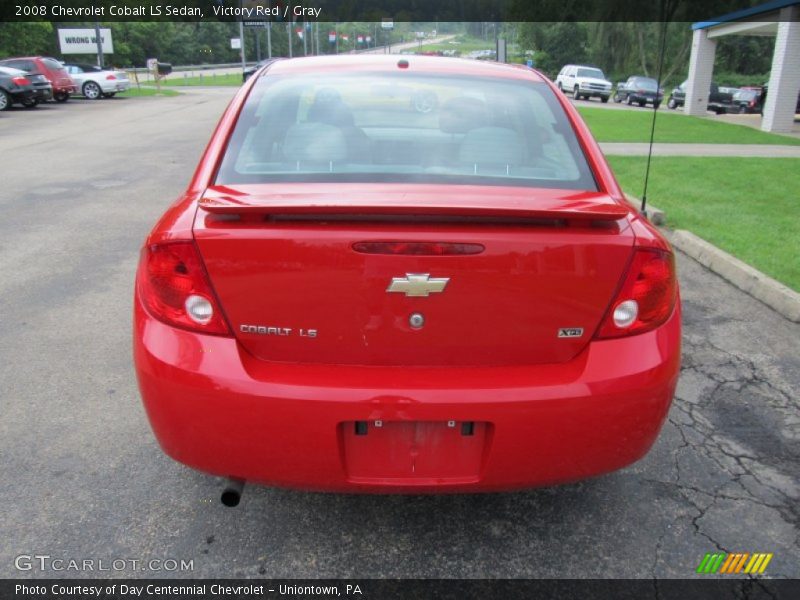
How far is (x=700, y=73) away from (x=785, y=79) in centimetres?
683

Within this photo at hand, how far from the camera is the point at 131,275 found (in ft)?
18.9

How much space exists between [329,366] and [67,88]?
29.3 metres

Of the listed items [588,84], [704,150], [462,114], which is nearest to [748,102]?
[588,84]

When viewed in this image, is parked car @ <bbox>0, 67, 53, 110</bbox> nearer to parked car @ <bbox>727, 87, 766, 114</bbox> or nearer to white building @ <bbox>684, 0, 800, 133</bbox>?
white building @ <bbox>684, 0, 800, 133</bbox>

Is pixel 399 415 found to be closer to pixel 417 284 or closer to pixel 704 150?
pixel 417 284

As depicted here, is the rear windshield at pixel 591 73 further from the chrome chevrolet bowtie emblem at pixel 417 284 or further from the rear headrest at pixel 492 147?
the chrome chevrolet bowtie emblem at pixel 417 284

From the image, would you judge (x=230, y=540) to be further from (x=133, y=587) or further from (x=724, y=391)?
(x=724, y=391)

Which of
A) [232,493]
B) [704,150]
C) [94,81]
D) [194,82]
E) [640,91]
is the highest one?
[232,493]

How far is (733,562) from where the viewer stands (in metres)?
2.50

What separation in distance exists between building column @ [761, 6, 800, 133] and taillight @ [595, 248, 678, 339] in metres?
20.4

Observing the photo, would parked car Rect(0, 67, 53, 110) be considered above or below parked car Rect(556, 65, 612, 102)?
above

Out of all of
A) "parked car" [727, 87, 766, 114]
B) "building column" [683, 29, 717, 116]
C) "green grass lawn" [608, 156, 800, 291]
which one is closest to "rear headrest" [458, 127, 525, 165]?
"green grass lawn" [608, 156, 800, 291]

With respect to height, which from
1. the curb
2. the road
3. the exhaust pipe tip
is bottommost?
the road

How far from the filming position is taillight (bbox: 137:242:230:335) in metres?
2.21
